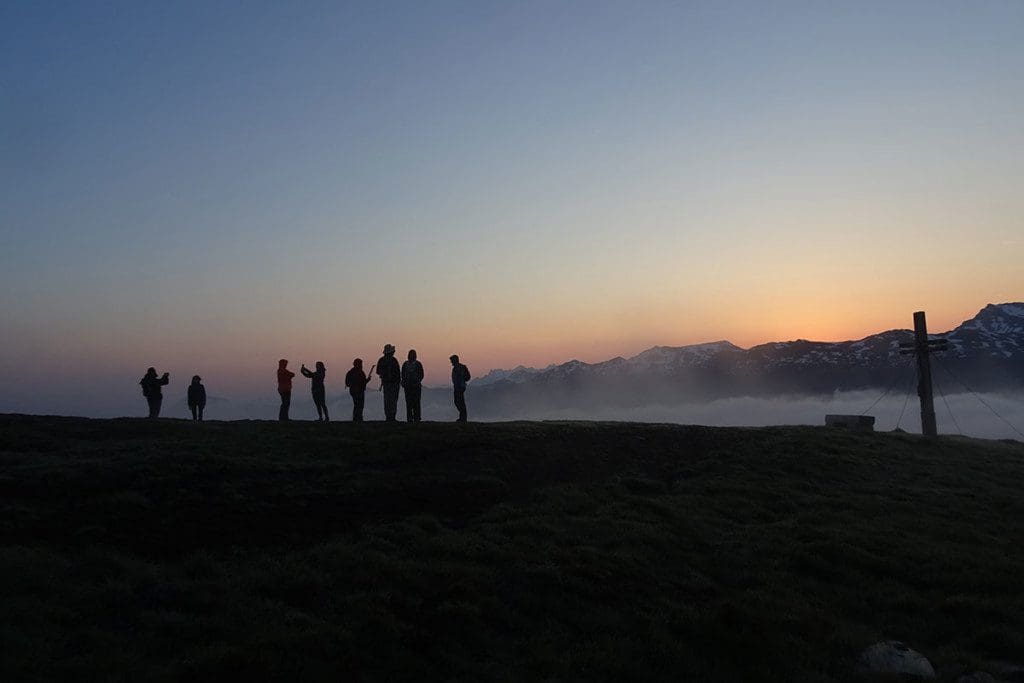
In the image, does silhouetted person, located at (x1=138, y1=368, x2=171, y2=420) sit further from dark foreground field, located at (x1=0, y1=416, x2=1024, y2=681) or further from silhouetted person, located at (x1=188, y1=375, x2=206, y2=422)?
dark foreground field, located at (x1=0, y1=416, x2=1024, y2=681)

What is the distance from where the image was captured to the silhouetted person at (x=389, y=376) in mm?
30328

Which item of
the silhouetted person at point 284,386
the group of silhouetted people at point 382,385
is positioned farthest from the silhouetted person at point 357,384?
the silhouetted person at point 284,386

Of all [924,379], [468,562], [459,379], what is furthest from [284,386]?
[924,379]

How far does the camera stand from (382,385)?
30688 millimetres

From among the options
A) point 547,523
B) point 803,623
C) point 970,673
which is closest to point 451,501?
point 547,523

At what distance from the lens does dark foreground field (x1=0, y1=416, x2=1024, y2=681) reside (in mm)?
11086

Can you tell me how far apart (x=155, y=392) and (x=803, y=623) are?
2959cm

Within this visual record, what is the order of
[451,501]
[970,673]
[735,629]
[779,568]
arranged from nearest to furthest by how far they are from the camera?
1. [970,673]
2. [735,629]
3. [779,568]
4. [451,501]

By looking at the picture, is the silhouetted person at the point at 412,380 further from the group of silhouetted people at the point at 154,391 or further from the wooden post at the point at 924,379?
the wooden post at the point at 924,379

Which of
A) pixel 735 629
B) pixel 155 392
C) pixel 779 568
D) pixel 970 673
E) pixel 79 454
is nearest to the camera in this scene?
pixel 970 673

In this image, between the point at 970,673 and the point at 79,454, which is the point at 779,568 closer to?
the point at 970,673

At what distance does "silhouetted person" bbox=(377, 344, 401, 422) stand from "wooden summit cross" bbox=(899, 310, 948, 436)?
25080 mm

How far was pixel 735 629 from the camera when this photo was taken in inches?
515

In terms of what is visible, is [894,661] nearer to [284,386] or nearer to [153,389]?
[284,386]
